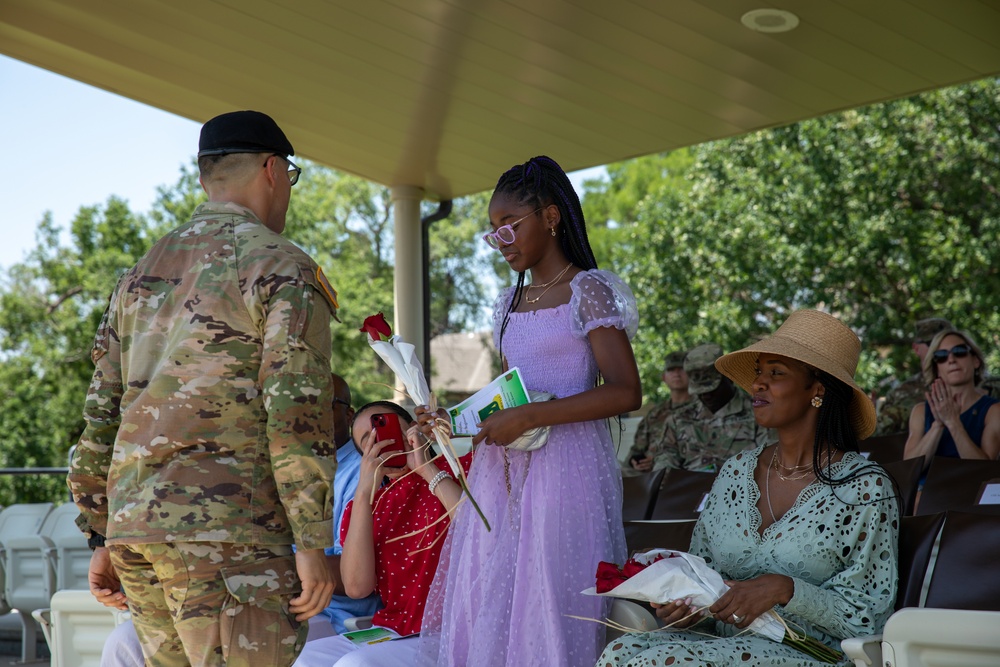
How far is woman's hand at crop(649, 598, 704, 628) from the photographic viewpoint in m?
2.53

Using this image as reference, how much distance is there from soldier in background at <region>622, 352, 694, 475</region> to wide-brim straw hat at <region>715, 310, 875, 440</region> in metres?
3.46

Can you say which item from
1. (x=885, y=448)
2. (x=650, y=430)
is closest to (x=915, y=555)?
(x=885, y=448)

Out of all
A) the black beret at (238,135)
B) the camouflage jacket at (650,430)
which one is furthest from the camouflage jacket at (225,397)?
the camouflage jacket at (650,430)

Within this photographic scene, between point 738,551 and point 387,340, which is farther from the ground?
point 387,340

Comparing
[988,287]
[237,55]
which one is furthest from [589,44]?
[988,287]

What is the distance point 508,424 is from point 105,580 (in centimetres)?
101

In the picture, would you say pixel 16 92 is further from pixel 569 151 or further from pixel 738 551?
pixel 738 551

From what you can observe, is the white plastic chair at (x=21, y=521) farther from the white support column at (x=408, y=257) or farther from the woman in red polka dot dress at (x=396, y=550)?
the woman in red polka dot dress at (x=396, y=550)

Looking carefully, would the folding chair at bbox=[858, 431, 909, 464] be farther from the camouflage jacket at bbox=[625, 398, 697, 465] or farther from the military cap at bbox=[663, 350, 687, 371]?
the military cap at bbox=[663, 350, 687, 371]

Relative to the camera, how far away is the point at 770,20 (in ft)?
16.4

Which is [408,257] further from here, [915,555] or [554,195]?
[915,555]

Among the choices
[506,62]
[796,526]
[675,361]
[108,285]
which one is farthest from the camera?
[108,285]

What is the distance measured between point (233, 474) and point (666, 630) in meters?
1.26

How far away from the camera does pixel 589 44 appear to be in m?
5.40
